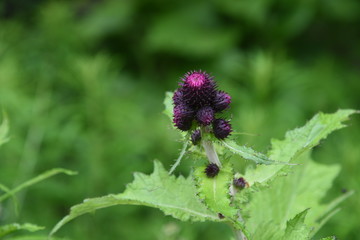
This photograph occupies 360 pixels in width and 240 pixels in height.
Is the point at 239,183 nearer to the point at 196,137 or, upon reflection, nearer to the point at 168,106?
the point at 196,137

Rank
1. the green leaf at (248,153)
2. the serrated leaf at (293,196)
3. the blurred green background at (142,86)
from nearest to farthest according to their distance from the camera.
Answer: the green leaf at (248,153), the serrated leaf at (293,196), the blurred green background at (142,86)

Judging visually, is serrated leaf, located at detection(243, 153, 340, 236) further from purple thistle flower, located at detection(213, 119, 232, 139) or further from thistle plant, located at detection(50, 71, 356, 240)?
purple thistle flower, located at detection(213, 119, 232, 139)

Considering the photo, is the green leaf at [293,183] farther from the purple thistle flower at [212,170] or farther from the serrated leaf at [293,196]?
the purple thistle flower at [212,170]

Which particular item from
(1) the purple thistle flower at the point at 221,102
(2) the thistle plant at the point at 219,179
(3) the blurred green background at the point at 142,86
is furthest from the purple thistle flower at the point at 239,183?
(3) the blurred green background at the point at 142,86

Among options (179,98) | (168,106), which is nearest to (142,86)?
(168,106)

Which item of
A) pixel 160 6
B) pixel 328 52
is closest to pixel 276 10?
pixel 328 52

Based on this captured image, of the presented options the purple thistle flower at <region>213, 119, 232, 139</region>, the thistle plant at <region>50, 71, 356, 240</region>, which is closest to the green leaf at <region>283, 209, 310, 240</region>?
the thistle plant at <region>50, 71, 356, 240</region>
